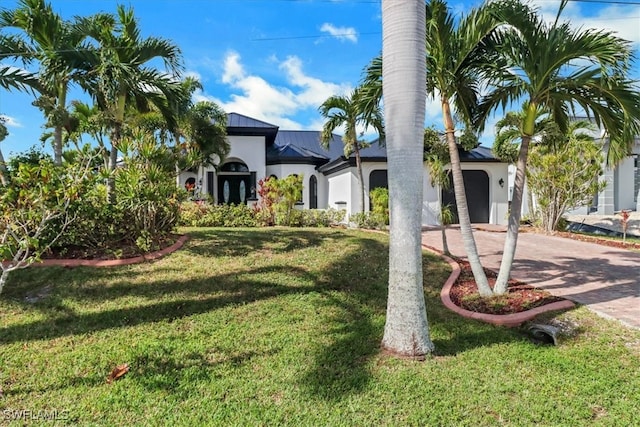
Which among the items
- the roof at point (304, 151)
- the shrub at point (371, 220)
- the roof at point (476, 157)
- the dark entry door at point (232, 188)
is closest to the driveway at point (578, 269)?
the shrub at point (371, 220)

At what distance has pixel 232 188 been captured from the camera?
22.8 metres

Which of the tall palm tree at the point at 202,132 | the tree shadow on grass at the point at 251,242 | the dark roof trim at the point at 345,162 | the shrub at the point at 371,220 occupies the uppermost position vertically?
the tall palm tree at the point at 202,132

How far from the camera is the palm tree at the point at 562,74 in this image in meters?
5.77

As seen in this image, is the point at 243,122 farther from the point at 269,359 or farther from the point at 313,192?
the point at 269,359

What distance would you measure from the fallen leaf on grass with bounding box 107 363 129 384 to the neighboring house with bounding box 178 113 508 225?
14.4 m

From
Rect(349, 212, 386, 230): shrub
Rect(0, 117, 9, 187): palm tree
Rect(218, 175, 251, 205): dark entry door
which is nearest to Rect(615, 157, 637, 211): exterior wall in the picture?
Rect(349, 212, 386, 230): shrub

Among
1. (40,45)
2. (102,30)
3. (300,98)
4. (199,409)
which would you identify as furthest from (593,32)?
(300,98)

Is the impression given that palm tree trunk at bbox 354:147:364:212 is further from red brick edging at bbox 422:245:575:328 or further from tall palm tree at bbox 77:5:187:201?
red brick edging at bbox 422:245:575:328

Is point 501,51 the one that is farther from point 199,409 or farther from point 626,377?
point 199,409

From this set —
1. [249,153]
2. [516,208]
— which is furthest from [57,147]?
[249,153]

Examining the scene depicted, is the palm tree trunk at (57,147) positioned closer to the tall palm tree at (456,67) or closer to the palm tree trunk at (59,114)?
the palm tree trunk at (59,114)

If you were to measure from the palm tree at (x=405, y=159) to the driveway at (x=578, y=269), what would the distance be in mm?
3672

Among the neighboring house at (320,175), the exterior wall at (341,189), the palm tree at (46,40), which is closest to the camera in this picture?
the palm tree at (46,40)

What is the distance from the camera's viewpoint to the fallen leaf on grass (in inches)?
165
